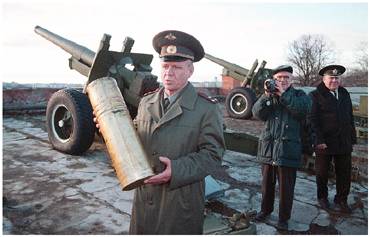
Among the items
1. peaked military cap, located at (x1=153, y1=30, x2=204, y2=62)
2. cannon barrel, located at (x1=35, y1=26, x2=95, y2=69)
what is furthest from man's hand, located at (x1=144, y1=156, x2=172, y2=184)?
cannon barrel, located at (x1=35, y1=26, x2=95, y2=69)

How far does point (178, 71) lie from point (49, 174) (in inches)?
126

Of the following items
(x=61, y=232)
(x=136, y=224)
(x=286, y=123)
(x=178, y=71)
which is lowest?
(x=61, y=232)

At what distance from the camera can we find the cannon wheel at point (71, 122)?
529cm

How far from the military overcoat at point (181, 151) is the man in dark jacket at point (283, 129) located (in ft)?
4.72

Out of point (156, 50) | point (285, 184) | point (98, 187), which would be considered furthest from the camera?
point (98, 187)

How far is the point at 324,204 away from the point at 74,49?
4.86 m

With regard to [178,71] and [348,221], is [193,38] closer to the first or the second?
[178,71]

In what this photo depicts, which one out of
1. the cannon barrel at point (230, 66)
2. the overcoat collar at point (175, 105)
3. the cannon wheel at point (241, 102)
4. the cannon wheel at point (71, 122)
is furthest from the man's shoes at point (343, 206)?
the cannon barrel at point (230, 66)

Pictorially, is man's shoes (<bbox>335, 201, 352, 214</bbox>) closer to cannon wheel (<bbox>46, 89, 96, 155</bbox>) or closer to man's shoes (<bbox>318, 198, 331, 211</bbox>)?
man's shoes (<bbox>318, 198, 331, 211</bbox>)

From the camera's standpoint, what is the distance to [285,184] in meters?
3.29

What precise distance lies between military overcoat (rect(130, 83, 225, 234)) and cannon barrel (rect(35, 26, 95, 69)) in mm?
4708

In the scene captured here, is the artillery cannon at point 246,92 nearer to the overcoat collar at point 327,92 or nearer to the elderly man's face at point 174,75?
the overcoat collar at point 327,92

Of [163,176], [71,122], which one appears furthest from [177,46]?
[71,122]

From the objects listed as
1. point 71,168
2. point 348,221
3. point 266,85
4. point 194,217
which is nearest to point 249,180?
point 348,221
